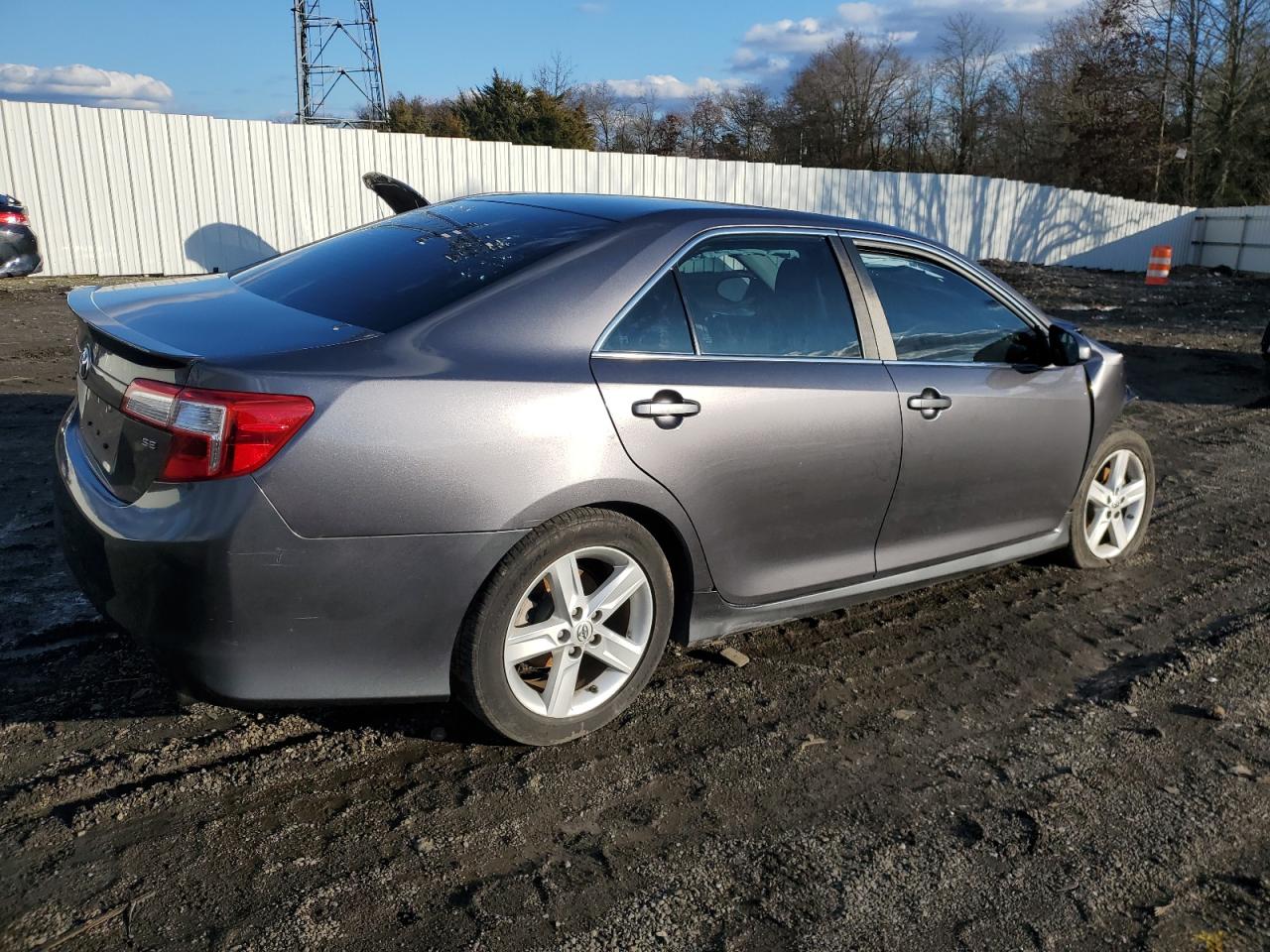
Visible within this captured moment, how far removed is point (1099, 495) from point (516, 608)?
10.9 ft

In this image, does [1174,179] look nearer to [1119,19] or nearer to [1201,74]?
[1201,74]

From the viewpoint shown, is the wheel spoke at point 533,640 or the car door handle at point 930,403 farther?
the car door handle at point 930,403

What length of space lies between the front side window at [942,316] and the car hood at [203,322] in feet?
6.85

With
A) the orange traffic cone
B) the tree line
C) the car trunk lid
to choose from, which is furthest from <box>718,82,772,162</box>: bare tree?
the car trunk lid

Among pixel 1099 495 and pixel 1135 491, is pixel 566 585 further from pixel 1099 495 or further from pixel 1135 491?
pixel 1135 491

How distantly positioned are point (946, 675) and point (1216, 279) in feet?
93.9

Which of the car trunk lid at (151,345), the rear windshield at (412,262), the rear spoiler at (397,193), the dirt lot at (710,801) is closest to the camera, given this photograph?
the dirt lot at (710,801)

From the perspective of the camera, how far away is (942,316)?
4.05m

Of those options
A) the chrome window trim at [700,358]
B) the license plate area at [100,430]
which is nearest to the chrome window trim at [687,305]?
the chrome window trim at [700,358]

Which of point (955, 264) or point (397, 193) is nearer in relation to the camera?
point (955, 264)

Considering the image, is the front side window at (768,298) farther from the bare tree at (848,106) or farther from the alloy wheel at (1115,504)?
the bare tree at (848,106)

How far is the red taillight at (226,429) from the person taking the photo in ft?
8.02

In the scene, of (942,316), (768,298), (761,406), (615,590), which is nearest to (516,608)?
(615,590)

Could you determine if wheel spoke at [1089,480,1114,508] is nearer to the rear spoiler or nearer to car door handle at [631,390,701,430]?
car door handle at [631,390,701,430]
